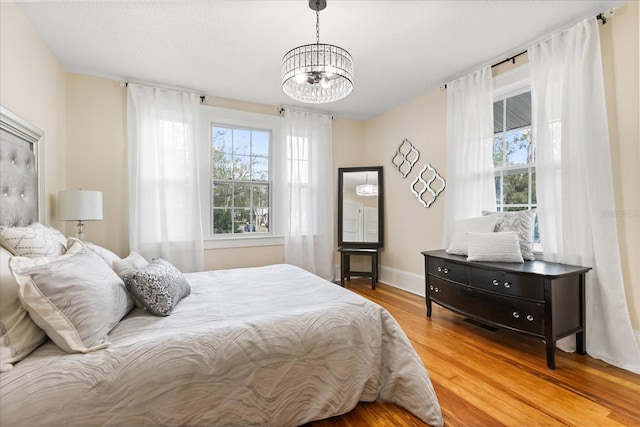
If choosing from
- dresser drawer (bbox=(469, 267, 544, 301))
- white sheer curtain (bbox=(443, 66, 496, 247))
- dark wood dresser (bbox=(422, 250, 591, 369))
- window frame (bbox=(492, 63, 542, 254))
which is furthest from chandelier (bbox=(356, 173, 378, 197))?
dresser drawer (bbox=(469, 267, 544, 301))

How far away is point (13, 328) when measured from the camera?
1.17 m

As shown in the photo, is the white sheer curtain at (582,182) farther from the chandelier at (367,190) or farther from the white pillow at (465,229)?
the chandelier at (367,190)

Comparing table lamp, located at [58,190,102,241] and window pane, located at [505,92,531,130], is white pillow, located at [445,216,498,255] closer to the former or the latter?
window pane, located at [505,92,531,130]

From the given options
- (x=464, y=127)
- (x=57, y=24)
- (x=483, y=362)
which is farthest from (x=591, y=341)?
(x=57, y=24)

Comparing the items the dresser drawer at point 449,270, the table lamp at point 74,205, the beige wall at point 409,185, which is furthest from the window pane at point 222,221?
the dresser drawer at point 449,270

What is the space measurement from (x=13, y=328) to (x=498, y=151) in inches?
153

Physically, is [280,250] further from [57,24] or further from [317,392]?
[57,24]

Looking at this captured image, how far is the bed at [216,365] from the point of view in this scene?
1119mm

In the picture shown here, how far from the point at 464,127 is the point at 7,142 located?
3.97 metres

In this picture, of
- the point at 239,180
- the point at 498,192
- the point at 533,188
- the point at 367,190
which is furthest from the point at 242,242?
the point at 533,188

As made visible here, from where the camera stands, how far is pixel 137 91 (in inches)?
131

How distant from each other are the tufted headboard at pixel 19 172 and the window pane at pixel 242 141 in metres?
2.01

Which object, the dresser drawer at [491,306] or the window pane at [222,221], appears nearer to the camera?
the dresser drawer at [491,306]

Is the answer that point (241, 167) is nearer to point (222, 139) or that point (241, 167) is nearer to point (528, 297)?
point (222, 139)
